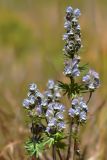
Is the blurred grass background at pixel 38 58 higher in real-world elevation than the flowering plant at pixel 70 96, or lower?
higher

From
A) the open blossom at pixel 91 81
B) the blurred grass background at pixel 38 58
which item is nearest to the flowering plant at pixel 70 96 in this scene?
the open blossom at pixel 91 81

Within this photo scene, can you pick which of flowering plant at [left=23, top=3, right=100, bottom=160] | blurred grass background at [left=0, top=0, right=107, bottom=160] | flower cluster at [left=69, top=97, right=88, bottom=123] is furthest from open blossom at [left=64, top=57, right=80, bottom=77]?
blurred grass background at [left=0, top=0, right=107, bottom=160]

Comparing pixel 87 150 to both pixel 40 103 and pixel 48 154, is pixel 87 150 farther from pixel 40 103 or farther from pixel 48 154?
pixel 40 103

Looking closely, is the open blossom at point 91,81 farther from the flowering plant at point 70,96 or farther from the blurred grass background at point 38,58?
the blurred grass background at point 38,58

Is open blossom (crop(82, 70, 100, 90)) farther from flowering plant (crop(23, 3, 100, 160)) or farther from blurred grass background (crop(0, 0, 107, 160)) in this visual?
blurred grass background (crop(0, 0, 107, 160))

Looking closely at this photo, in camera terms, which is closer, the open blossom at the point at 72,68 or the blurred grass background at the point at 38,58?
the open blossom at the point at 72,68

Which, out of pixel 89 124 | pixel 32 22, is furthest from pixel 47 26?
pixel 89 124
